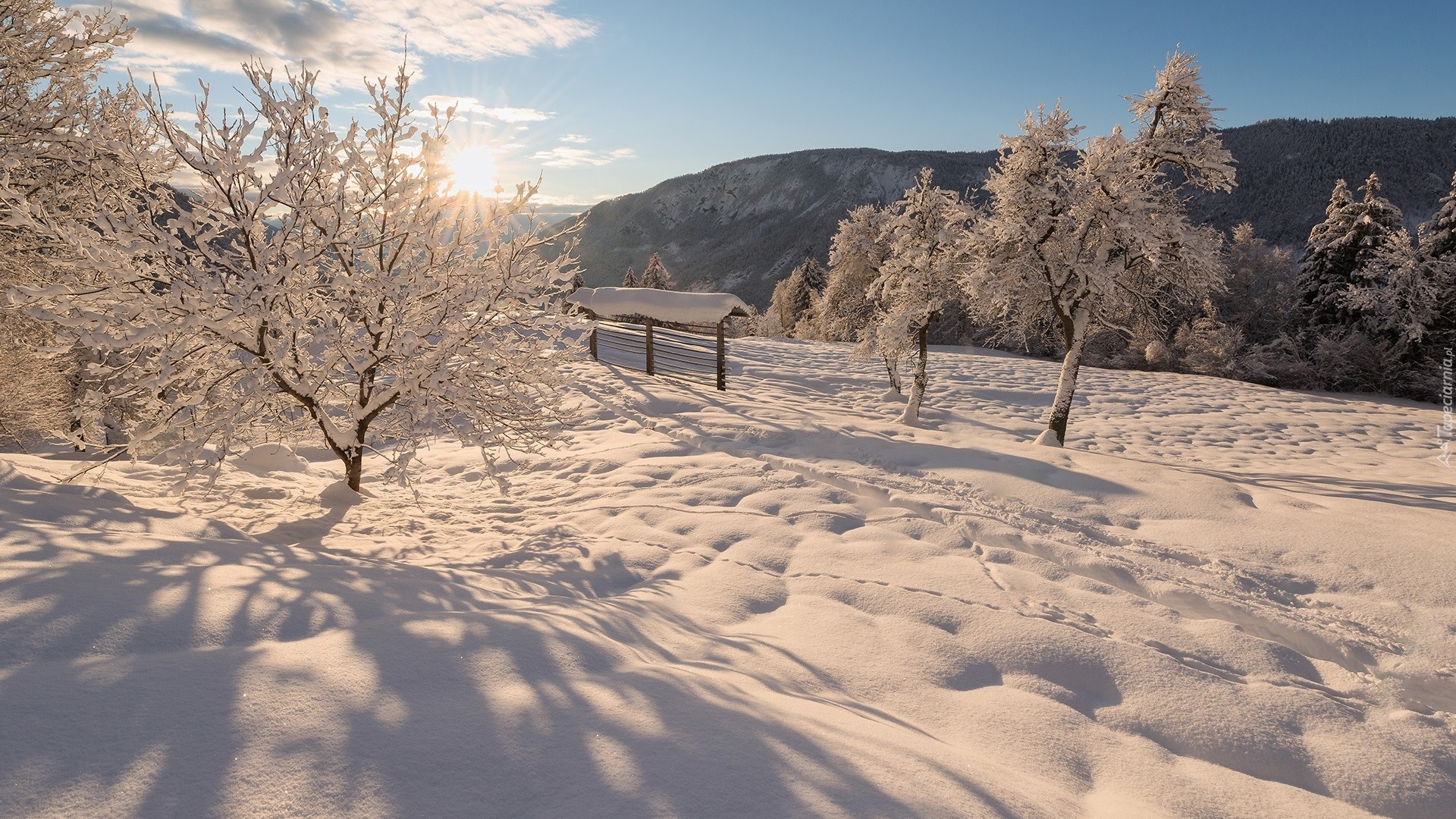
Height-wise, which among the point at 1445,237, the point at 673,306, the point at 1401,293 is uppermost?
the point at 1445,237

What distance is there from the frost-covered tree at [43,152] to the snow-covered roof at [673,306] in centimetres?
890

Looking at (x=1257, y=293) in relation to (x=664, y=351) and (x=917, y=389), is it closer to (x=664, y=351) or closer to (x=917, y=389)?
(x=917, y=389)

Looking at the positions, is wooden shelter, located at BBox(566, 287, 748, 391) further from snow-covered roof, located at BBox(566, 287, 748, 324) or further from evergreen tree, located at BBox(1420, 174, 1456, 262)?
evergreen tree, located at BBox(1420, 174, 1456, 262)

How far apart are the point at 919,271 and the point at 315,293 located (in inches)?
452

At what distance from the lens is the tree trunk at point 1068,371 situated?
37.8ft

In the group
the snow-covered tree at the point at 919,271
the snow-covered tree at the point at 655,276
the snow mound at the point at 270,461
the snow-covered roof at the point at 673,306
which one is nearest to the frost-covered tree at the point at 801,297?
the snow-covered tree at the point at 655,276

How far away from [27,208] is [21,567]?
3.68 metres

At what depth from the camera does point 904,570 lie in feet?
17.0

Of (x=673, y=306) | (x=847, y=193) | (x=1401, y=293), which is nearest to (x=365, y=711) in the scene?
(x=673, y=306)

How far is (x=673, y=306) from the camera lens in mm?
17031

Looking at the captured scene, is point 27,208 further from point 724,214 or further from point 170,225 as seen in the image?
point 724,214

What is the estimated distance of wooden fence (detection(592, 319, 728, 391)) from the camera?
17453 mm

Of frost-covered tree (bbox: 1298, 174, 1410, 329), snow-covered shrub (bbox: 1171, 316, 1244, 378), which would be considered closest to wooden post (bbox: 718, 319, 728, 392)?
snow-covered shrub (bbox: 1171, 316, 1244, 378)

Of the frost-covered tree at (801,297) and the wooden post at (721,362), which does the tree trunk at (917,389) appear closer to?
the wooden post at (721,362)
